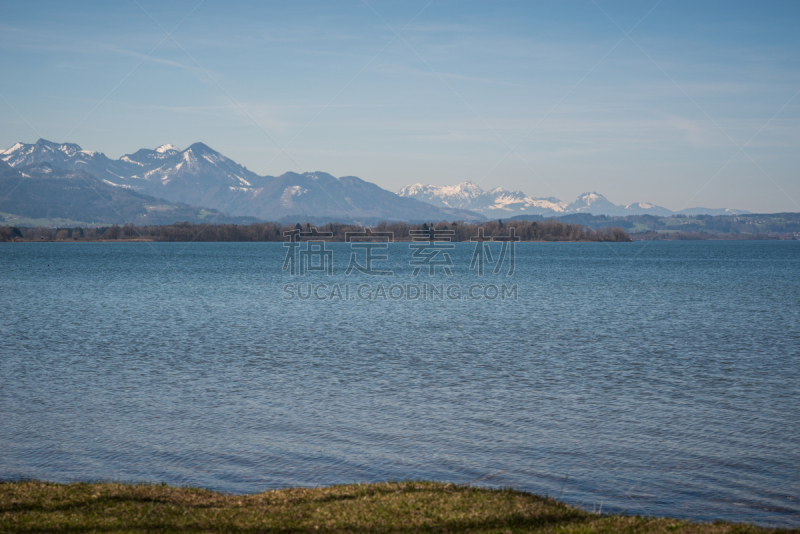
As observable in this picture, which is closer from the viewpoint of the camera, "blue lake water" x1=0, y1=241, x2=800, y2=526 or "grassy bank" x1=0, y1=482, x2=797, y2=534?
"grassy bank" x1=0, y1=482, x2=797, y2=534

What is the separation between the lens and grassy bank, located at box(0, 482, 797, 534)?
9.06 m

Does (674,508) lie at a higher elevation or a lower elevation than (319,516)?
lower

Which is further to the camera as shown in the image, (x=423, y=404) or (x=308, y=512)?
(x=423, y=404)

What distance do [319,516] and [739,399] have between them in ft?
52.9

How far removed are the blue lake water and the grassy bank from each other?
216cm

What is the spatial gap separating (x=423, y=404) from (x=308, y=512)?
10019 mm

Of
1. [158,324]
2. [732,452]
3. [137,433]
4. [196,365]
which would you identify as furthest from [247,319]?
[732,452]

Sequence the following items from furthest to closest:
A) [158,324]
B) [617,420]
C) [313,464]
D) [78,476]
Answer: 1. [158,324]
2. [617,420]
3. [313,464]
4. [78,476]

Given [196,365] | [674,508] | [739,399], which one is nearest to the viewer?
[674,508]

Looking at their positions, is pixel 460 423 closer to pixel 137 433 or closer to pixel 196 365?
pixel 137 433

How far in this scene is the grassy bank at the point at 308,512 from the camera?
29.7ft

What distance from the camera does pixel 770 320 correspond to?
4259 cm

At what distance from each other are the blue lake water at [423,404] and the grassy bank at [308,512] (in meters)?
2.16

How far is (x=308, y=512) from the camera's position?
9805mm
